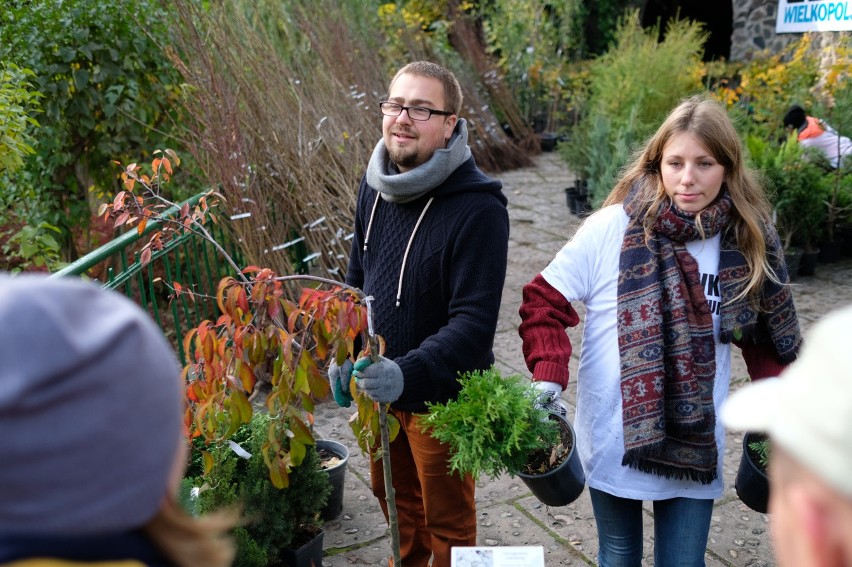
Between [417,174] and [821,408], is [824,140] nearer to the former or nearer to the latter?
[417,174]

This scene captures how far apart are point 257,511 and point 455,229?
4.05 ft

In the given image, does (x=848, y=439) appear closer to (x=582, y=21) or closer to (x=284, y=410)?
(x=284, y=410)

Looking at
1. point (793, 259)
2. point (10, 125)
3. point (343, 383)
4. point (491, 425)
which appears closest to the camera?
point (491, 425)

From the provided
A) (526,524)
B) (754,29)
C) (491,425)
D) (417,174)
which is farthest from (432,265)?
(754,29)

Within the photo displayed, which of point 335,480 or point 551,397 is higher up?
point 551,397

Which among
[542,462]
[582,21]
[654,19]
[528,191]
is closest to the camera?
[542,462]

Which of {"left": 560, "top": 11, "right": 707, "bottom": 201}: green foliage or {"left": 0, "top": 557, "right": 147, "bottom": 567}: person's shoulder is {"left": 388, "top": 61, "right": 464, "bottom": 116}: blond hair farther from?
{"left": 560, "top": 11, "right": 707, "bottom": 201}: green foliage

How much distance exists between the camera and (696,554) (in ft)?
7.79

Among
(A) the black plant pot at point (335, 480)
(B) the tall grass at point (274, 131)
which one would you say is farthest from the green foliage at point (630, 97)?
(A) the black plant pot at point (335, 480)

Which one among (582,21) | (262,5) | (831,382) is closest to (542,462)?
(831,382)

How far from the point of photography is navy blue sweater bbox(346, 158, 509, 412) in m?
2.52

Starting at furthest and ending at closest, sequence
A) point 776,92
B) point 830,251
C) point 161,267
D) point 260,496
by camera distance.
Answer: point 776,92, point 830,251, point 161,267, point 260,496

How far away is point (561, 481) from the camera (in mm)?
2236

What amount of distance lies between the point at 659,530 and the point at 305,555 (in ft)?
4.43
